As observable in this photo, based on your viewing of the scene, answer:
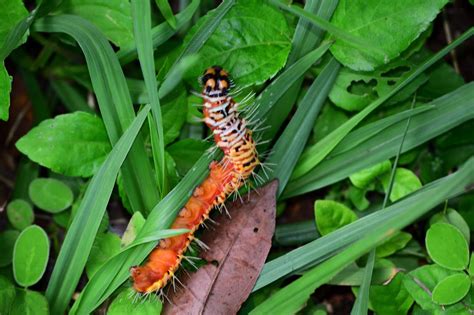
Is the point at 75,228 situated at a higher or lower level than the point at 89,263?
higher

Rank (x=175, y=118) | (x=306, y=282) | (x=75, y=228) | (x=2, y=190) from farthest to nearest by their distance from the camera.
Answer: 1. (x=2, y=190)
2. (x=175, y=118)
3. (x=75, y=228)
4. (x=306, y=282)

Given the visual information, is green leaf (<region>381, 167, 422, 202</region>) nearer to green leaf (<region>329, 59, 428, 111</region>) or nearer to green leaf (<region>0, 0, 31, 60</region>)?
green leaf (<region>329, 59, 428, 111</region>)

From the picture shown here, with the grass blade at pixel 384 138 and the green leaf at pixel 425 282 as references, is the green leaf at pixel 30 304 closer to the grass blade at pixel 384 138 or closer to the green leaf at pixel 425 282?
A: the grass blade at pixel 384 138

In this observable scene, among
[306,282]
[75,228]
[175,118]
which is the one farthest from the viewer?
[175,118]

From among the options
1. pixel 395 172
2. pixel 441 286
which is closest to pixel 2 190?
pixel 395 172

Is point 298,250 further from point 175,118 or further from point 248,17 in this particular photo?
point 248,17

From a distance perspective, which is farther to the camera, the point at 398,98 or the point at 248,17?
the point at 398,98
